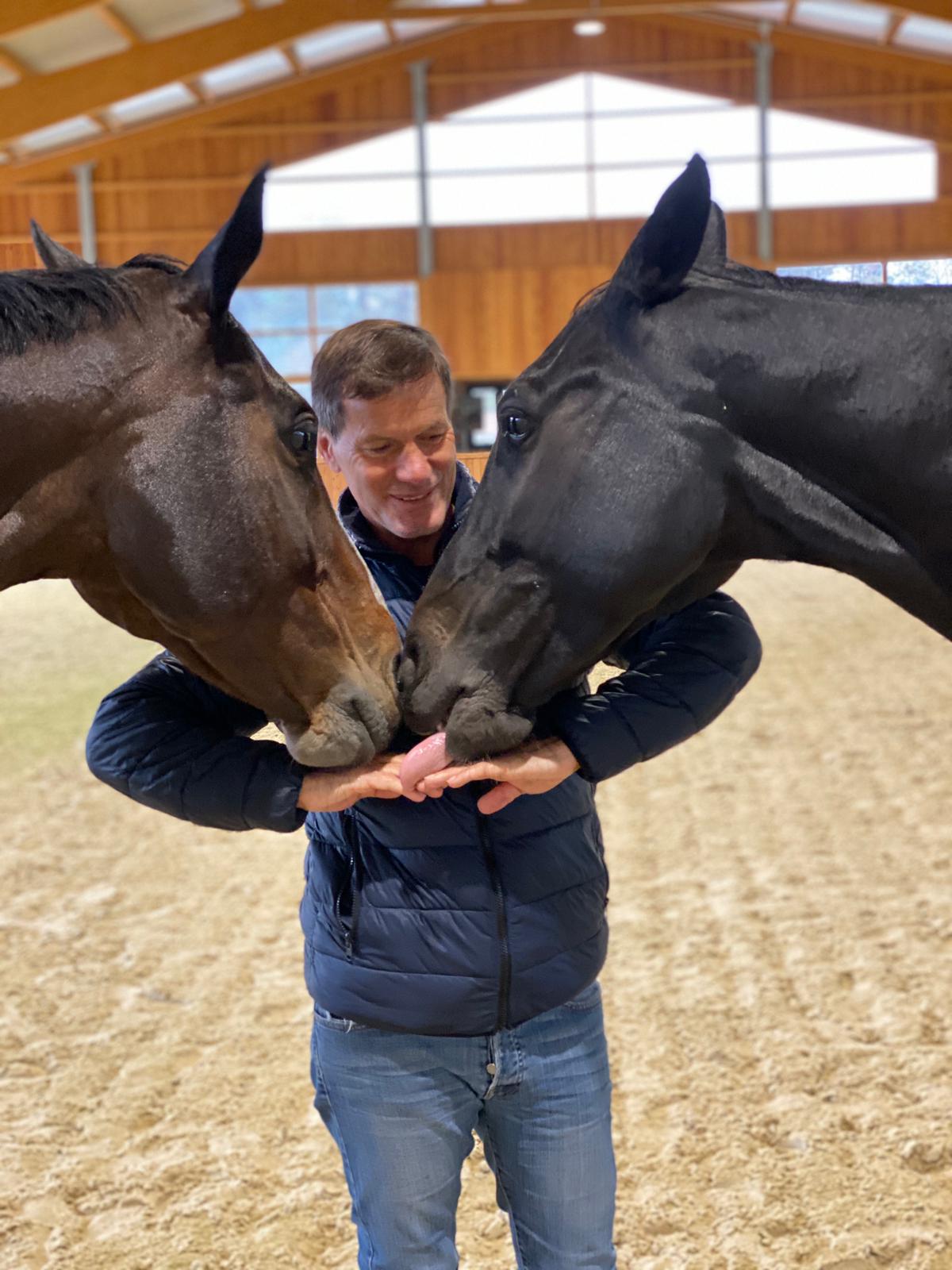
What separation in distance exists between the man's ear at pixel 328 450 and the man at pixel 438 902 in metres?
0.05

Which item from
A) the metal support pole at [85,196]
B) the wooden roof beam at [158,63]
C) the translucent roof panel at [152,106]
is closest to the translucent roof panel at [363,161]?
the translucent roof panel at [152,106]

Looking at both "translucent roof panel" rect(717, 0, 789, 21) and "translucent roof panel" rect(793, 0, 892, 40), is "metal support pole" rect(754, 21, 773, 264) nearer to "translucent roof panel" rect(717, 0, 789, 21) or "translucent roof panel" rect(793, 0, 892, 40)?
"translucent roof panel" rect(717, 0, 789, 21)

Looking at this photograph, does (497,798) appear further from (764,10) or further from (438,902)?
(764,10)

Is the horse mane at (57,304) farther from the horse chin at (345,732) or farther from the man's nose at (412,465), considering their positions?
the horse chin at (345,732)

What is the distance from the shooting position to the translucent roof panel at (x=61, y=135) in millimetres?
14234

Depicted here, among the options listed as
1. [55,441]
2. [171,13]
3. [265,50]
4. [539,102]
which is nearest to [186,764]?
[55,441]

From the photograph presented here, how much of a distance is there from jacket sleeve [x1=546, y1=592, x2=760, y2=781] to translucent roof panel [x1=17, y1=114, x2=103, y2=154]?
1465 cm

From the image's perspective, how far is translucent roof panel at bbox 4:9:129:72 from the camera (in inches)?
402

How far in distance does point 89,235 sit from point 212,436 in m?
15.3

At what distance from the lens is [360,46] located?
1532cm

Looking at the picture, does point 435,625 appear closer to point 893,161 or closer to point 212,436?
point 212,436

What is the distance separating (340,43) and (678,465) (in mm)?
15424

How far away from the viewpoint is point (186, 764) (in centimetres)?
158

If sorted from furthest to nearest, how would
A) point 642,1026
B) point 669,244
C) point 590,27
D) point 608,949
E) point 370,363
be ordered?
point 590,27, point 608,949, point 642,1026, point 370,363, point 669,244
